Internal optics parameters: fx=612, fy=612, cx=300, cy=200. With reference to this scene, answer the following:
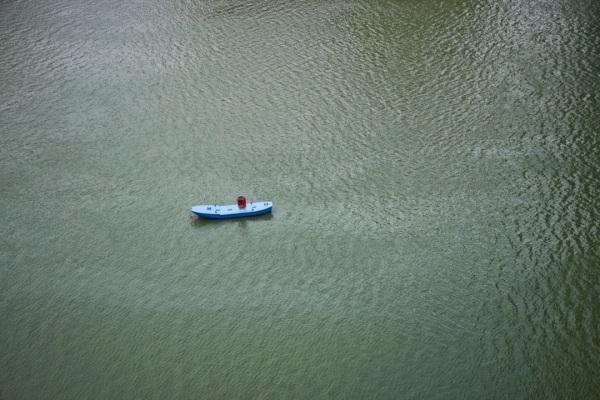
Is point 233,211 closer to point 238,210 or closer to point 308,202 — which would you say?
point 238,210

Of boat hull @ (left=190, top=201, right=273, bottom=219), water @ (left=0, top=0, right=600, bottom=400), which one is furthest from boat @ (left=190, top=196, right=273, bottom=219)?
water @ (left=0, top=0, right=600, bottom=400)

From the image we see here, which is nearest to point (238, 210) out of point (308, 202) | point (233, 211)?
point (233, 211)

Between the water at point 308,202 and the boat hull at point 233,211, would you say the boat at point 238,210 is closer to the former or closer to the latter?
the boat hull at point 233,211

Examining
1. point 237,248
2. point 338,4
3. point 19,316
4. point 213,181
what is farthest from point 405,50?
point 19,316

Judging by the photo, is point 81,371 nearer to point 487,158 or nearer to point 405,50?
point 487,158

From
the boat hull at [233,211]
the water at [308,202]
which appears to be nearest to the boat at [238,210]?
the boat hull at [233,211]
